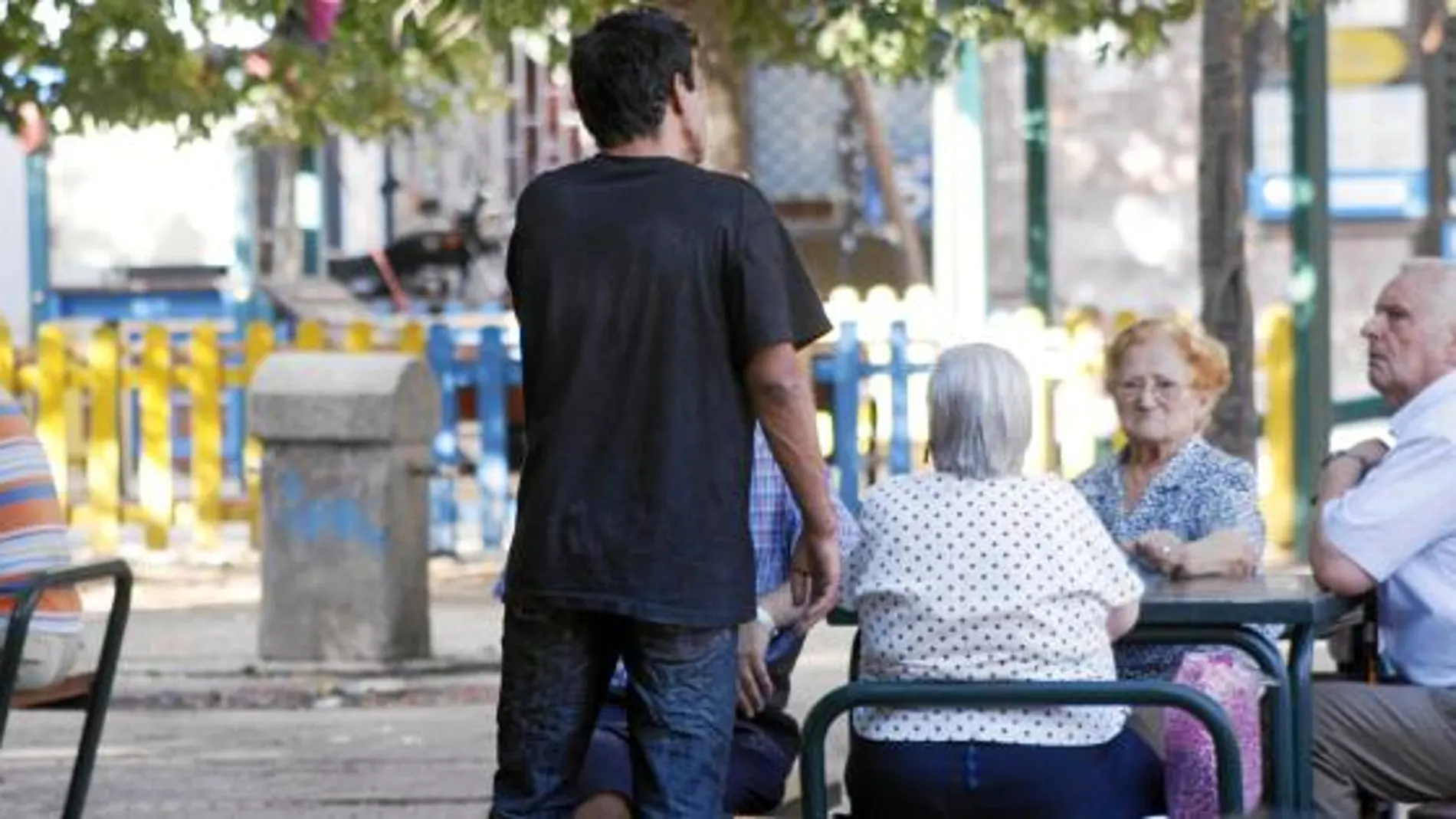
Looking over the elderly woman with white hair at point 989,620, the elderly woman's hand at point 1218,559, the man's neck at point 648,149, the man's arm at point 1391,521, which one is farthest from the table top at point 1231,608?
the man's neck at point 648,149

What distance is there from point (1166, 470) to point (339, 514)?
621 centimetres

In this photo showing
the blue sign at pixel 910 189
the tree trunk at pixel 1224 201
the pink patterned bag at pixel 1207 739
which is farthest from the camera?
the blue sign at pixel 910 189

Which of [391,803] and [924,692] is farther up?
[924,692]

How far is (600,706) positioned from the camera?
5.88 m

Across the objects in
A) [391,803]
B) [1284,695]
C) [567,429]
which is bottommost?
[391,803]

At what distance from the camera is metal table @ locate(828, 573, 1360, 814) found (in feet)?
20.9

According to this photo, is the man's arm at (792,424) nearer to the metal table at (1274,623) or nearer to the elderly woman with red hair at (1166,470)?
the metal table at (1274,623)

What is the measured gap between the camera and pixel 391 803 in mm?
9766

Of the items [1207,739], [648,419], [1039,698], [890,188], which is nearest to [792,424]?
[648,419]

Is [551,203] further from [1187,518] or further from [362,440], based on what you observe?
[362,440]

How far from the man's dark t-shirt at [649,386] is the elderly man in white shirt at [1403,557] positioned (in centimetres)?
147

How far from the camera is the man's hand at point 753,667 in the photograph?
247 inches

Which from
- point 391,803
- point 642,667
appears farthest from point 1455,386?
point 391,803

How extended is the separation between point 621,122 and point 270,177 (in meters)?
23.4
